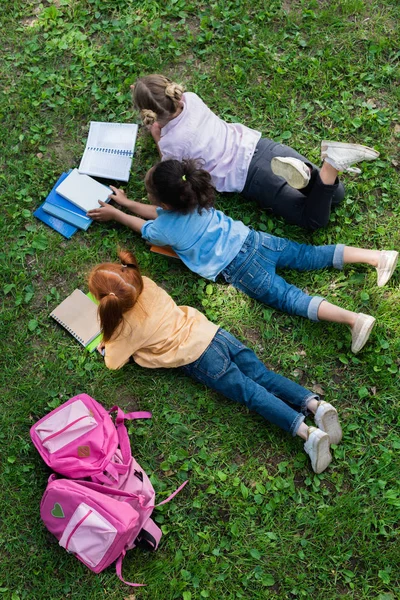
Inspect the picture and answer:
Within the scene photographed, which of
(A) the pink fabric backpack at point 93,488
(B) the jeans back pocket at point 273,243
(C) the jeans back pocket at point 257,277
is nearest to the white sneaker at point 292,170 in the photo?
(B) the jeans back pocket at point 273,243

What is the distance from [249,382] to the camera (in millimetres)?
3889

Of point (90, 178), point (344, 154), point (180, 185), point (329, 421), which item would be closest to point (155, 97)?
point (180, 185)

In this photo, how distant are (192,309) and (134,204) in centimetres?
94

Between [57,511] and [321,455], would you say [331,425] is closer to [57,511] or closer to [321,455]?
[321,455]

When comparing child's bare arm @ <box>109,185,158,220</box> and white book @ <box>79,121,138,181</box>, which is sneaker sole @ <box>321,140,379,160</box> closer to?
child's bare arm @ <box>109,185,158,220</box>

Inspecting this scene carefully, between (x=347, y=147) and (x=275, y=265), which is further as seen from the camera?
(x=275, y=265)

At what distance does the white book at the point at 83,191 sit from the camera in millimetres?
4422

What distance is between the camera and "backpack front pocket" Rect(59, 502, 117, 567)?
11.5 feet

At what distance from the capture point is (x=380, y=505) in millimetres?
3793

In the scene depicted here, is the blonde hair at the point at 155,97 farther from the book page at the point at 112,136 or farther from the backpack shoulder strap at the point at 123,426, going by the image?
the backpack shoulder strap at the point at 123,426

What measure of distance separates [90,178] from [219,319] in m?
1.48

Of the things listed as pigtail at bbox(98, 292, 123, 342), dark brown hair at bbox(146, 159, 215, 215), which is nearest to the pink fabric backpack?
pigtail at bbox(98, 292, 123, 342)

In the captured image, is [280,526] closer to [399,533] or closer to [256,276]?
[399,533]

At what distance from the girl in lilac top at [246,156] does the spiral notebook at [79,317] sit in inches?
47.6
